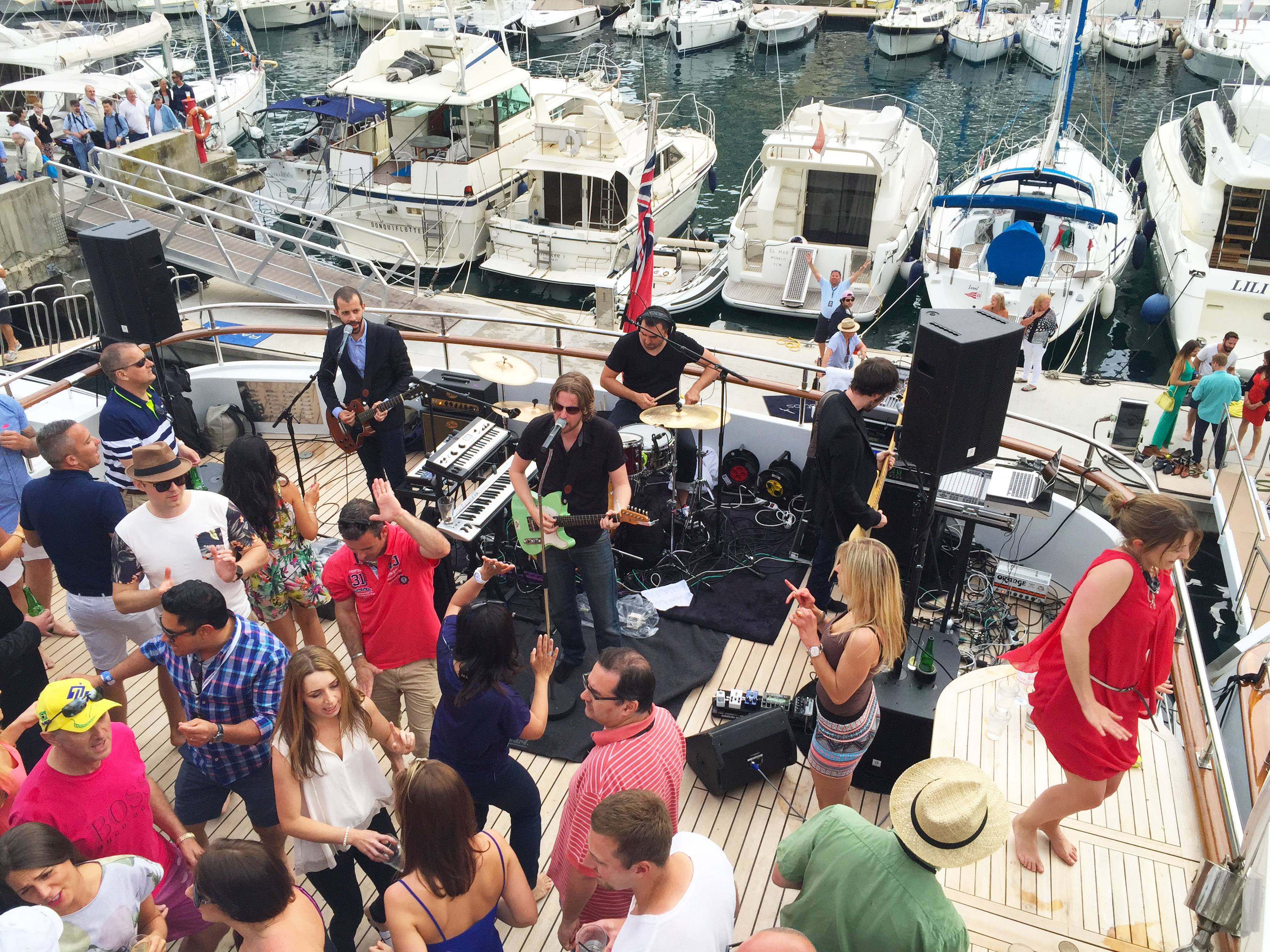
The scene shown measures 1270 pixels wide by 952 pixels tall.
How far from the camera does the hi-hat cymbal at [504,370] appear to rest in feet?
18.8

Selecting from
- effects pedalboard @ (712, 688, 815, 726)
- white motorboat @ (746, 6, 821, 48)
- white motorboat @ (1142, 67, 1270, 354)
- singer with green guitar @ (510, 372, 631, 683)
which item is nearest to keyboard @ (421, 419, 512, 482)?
singer with green guitar @ (510, 372, 631, 683)

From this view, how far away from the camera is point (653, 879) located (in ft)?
7.79

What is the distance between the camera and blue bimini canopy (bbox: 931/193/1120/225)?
15.0 meters

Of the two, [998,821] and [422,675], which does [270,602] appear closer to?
[422,675]

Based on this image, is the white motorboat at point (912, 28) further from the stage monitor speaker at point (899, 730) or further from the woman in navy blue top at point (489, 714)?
the woman in navy blue top at point (489, 714)

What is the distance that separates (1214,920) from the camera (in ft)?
9.95

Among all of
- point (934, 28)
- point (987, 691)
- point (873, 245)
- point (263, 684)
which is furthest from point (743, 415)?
point (934, 28)

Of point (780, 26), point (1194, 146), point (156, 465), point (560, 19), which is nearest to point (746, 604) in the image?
point (156, 465)

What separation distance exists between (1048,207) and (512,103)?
9.51 m

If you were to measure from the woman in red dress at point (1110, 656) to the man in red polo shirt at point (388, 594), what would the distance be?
229 centimetres

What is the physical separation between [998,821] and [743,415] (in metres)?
4.47

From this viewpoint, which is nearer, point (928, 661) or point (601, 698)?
point (601, 698)

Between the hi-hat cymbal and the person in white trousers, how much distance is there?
24.5ft

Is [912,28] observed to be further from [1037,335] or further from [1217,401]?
[1217,401]
